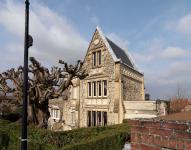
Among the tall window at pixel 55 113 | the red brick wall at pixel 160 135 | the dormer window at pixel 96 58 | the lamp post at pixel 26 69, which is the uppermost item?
the dormer window at pixel 96 58

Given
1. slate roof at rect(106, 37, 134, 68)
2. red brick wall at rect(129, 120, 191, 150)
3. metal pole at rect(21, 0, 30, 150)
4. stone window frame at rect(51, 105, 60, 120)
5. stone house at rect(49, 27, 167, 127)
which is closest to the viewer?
red brick wall at rect(129, 120, 191, 150)

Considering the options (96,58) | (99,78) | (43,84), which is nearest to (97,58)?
(96,58)

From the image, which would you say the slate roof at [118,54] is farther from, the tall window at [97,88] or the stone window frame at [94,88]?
the stone window frame at [94,88]

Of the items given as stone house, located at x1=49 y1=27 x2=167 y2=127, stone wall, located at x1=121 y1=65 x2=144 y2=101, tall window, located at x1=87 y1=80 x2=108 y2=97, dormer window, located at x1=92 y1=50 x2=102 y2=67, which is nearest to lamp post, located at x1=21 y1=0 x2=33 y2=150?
stone house, located at x1=49 y1=27 x2=167 y2=127

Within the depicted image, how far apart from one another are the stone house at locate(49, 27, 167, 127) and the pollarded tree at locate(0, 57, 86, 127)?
9.45 m

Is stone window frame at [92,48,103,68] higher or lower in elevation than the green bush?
higher

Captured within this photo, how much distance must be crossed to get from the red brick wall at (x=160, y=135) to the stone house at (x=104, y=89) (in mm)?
22623

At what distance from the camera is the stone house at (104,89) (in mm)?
28062

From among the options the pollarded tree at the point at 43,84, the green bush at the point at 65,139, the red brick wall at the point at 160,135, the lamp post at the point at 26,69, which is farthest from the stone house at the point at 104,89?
the red brick wall at the point at 160,135

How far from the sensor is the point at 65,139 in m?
12.8

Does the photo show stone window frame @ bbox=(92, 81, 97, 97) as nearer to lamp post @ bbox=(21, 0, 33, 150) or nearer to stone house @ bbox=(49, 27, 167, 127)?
stone house @ bbox=(49, 27, 167, 127)

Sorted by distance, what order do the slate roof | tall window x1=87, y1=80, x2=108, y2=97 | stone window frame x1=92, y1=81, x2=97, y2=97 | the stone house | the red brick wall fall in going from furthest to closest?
the slate roof < stone window frame x1=92, y1=81, x2=97, y2=97 < tall window x1=87, y1=80, x2=108, y2=97 < the stone house < the red brick wall

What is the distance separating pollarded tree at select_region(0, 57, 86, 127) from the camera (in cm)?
1854

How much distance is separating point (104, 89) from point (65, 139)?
674 inches
